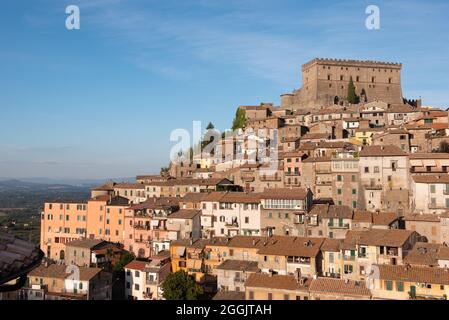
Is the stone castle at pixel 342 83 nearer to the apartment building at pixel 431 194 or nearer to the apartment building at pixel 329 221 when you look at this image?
the apartment building at pixel 431 194

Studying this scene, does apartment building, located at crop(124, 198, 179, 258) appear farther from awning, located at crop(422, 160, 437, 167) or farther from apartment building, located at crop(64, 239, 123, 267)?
awning, located at crop(422, 160, 437, 167)

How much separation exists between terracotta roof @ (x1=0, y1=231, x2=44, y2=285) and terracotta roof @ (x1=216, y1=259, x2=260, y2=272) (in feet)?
104

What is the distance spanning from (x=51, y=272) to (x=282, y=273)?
62.9ft

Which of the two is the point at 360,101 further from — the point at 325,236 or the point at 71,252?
the point at 71,252

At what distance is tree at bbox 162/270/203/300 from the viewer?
33.9m

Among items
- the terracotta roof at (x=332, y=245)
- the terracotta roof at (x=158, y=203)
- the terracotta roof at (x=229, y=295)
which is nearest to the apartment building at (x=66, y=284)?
the terracotta roof at (x=229, y=295)

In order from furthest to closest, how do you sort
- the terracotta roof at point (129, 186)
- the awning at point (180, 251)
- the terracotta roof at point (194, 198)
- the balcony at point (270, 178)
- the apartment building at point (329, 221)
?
the terracotta roof at point (129, 186), the balcony at point (270, 178), the terracotta roof at point (194, 198), the awning at point (180, 251), the apartment building at point (329, 221)

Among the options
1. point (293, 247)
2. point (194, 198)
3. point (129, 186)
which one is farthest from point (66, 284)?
point (129, 186)

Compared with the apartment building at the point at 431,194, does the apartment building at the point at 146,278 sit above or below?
below

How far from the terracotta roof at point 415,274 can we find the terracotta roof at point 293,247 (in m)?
5.78

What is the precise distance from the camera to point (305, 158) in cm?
5191

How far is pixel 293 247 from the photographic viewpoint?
3588 centimetres

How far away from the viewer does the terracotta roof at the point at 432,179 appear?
3974 centimetres

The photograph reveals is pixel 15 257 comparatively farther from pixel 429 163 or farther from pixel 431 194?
pixel 429 163
